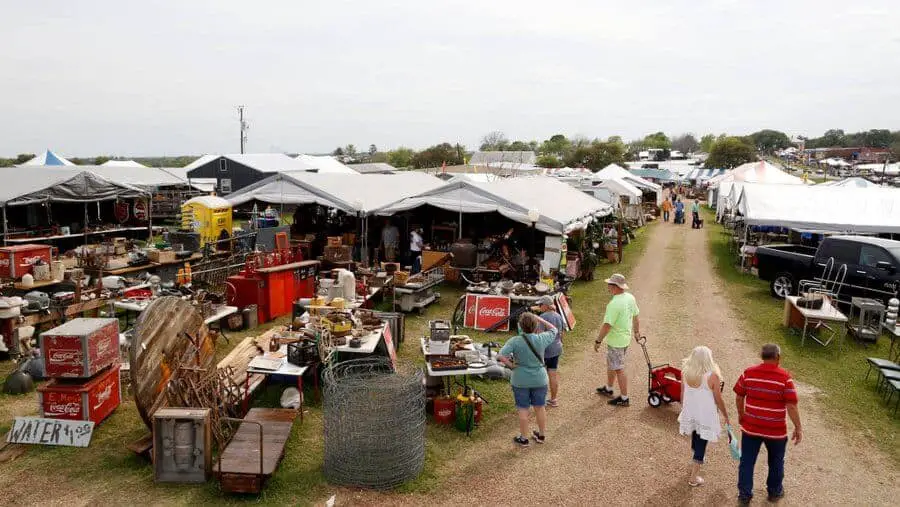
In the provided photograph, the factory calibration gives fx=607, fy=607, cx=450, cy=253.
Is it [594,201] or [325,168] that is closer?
[594,201]

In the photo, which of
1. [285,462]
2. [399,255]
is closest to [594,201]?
[399,255]

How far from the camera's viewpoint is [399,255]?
1816cm

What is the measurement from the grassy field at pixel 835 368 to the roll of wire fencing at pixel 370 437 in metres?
5.65

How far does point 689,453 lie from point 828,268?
376 inches

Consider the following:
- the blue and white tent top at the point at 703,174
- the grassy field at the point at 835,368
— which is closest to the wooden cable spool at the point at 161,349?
the grassy field at the point at 835,368

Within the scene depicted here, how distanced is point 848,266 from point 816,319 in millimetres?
3366

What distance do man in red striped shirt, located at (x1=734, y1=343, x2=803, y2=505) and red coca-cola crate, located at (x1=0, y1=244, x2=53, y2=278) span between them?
42.2 feet

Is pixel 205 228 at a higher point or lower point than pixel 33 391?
higher

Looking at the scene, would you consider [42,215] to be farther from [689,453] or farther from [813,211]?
[813,211]

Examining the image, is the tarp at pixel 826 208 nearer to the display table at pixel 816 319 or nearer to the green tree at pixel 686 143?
the display table at pixel 816 319

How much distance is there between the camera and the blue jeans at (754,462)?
567cm

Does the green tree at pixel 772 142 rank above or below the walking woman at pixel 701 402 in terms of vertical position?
above

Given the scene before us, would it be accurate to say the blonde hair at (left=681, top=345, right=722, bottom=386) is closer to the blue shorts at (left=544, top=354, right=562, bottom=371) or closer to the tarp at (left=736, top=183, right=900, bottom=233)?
the blue shorts at (left=544, top=354, right=562, bottom=371)

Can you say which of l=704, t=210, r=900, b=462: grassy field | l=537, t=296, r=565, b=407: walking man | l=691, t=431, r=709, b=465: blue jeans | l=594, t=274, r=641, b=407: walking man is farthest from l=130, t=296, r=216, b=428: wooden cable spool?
l=704, t=210, r=900, b=462: grassy field
